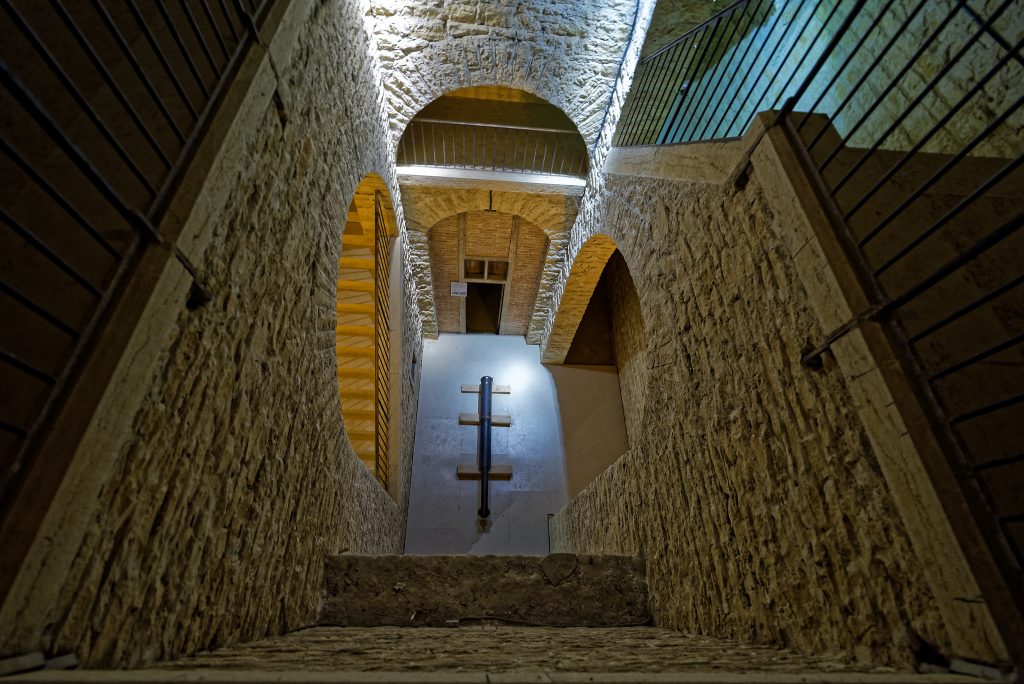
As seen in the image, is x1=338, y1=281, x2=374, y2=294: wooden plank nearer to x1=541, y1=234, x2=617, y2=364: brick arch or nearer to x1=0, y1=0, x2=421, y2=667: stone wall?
x1=0, y1=0, x2=421, y2=667: stone wall

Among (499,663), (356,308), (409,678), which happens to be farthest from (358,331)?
(409,678)

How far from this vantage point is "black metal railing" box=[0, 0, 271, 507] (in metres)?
1.02

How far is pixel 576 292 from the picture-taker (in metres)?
6.72

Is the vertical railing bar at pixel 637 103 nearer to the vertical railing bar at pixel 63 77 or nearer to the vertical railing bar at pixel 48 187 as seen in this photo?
the vertical railing bar at pixel 63 77

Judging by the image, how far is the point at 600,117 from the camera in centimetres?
507

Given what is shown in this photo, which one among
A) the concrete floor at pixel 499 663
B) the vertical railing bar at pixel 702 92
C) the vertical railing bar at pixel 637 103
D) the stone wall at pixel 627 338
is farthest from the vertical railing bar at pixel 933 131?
the stone wall at pixel 627 338

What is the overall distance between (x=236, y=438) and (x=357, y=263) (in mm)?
3336

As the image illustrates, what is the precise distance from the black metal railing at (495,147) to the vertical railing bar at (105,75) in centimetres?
505

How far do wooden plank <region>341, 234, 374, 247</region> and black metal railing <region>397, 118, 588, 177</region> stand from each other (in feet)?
5.87

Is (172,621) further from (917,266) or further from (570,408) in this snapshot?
(570,408)

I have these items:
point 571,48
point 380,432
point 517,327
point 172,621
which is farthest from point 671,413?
point 517,327

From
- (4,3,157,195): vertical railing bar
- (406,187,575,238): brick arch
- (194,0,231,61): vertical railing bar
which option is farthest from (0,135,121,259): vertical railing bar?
(406,187,575,238): brick arch

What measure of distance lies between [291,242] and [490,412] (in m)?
5.84

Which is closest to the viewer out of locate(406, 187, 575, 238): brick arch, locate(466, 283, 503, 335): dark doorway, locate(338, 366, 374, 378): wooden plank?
locate(338, 366, 374, 378): wooden plank
